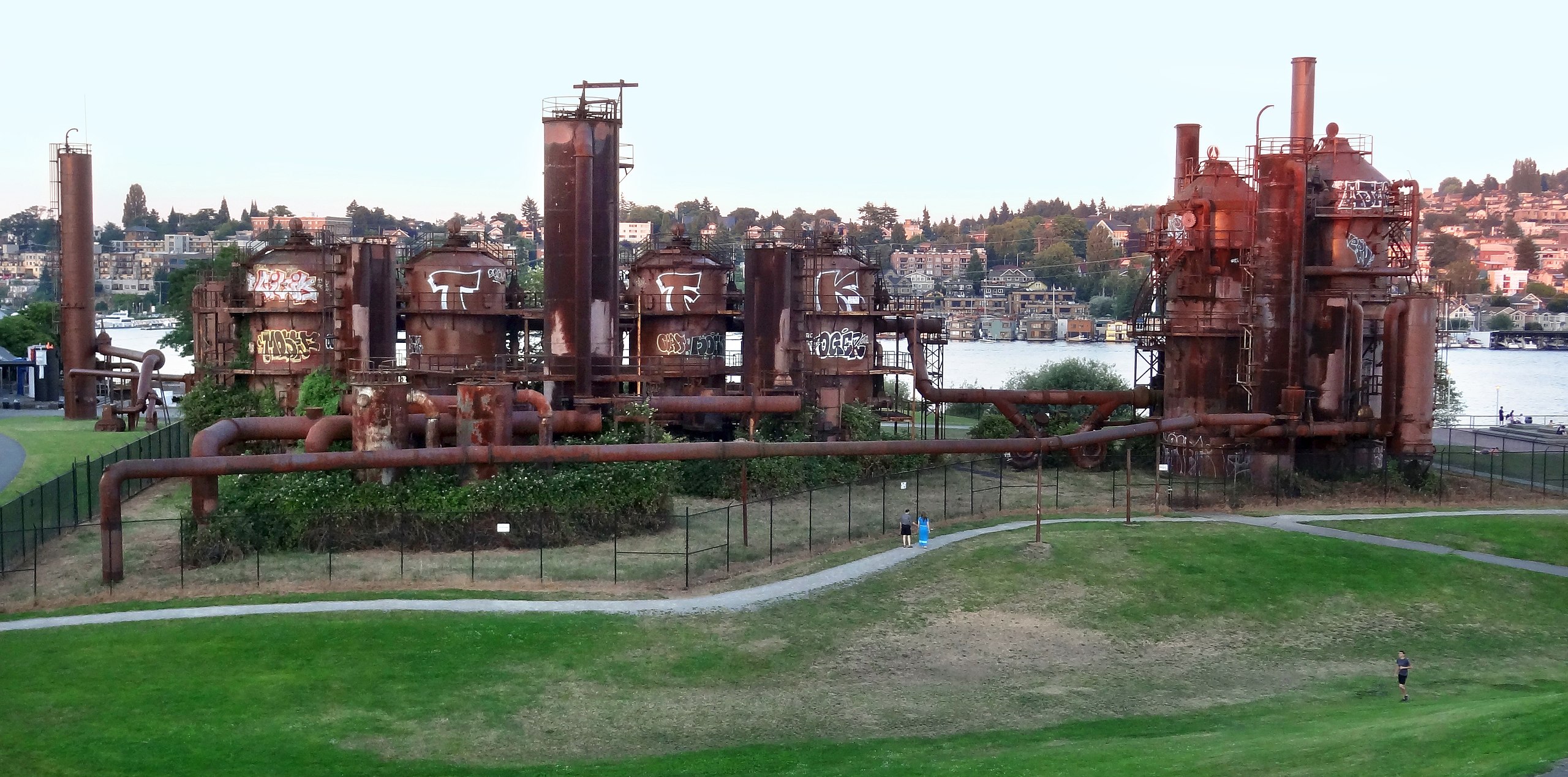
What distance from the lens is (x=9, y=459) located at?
66.6m

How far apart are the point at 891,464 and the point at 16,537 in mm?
35013

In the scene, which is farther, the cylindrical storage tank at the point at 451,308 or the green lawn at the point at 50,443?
the cylindrical storage tank at the point at 451,308

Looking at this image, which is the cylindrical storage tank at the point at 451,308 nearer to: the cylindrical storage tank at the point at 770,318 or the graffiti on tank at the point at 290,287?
the graffiti on tank at the point at 290,287

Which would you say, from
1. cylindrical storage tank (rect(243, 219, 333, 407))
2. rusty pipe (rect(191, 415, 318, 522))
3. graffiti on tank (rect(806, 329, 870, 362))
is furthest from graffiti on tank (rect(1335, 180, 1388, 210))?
cylindrical storage tank (rect(243, 219, 333, 407))

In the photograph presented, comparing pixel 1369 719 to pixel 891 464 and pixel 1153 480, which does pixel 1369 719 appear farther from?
pixel 891 464

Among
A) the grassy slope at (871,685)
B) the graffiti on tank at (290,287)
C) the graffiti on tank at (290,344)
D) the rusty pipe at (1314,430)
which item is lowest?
the grassy slope at (871,685)

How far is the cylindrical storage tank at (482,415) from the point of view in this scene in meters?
51.7

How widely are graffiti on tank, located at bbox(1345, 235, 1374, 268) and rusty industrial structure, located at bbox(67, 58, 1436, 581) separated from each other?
83 mm

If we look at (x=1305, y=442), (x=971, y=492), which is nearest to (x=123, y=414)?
(x=971, y=492)

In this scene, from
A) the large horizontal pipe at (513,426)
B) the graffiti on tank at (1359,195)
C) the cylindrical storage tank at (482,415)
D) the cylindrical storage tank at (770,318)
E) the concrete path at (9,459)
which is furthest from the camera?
the cylindrical storage tank at (770,318)

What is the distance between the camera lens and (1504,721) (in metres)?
27.9

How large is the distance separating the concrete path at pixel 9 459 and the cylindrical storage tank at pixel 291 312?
10.9 metres

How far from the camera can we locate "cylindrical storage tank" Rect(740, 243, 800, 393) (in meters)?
68.8

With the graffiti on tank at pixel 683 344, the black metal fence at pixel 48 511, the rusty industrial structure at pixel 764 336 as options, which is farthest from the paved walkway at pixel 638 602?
the graffiti on tank at pixel 683 344
